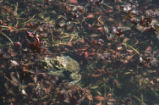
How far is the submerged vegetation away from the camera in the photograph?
346cm

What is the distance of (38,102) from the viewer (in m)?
3.15

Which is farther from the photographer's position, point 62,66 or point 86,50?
point 86,50

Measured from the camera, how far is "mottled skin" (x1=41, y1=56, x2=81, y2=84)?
11.6ft

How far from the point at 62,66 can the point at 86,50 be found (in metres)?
0.78

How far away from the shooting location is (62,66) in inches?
145

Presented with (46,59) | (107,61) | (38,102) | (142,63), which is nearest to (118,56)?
(107,61)

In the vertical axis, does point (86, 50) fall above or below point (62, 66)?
above

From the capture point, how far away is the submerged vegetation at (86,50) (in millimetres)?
3461

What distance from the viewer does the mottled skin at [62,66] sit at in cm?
355

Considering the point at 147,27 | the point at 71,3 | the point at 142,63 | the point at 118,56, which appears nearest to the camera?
the point at 142,63

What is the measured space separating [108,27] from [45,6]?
167cm

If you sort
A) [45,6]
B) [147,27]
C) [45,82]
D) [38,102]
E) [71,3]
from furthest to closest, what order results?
[71,3]
[45,6]
[147,27]
[45,82]
[38,102]

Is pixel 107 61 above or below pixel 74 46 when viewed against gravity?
below

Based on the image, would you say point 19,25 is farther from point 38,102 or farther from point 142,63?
point 142,63
